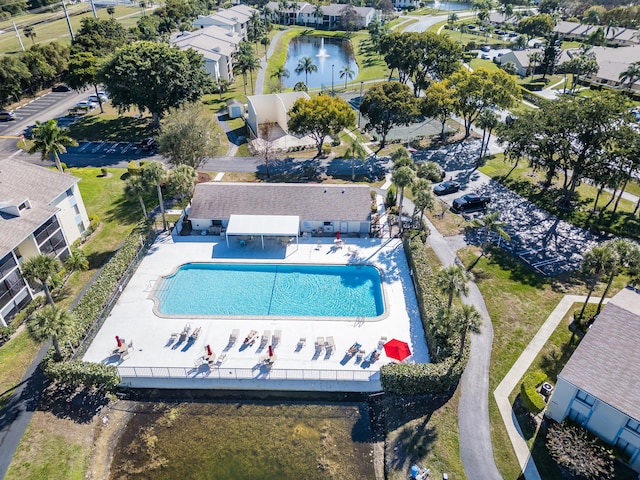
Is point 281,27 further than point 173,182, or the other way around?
point 281,27

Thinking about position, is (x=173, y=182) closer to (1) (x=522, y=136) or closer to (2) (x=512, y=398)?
(2) (x=512, y=398)

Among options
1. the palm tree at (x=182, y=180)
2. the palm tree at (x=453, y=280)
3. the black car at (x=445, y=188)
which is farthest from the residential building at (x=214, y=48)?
the palm tree at (x=453, y=280)

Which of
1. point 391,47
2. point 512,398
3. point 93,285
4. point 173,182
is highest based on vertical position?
point 391,47

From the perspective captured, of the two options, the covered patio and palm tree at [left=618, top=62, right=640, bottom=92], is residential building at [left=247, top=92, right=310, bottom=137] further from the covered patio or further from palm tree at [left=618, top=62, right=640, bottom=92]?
palm tree at [left=618, top=62, right=640, bottom=92]

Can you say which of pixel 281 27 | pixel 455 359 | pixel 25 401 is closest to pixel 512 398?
pixel 455 359

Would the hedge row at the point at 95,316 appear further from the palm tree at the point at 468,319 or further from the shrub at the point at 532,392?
the shrub at the point at 532,392

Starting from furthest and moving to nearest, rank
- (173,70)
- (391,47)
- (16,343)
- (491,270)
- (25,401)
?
1. (391,47)
2. (173,70)
3. (491,270)
4. (16,343)
5. (25,401)

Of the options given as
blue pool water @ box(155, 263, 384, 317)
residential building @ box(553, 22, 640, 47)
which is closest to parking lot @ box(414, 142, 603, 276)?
blue pool water @ box(155, 263, 384, 317)
